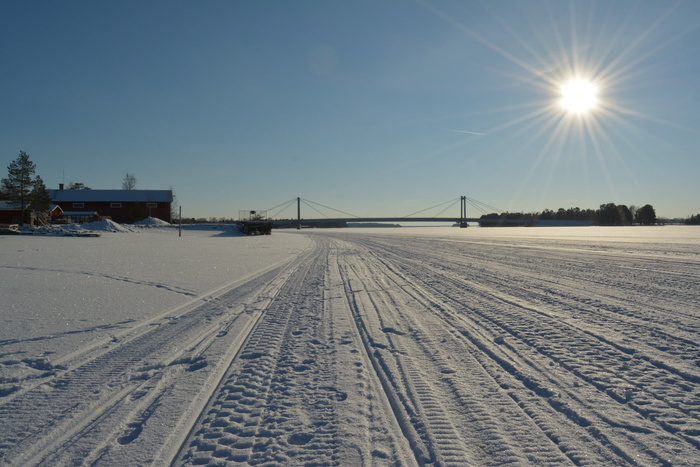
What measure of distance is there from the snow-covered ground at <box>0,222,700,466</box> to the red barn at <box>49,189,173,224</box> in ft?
226

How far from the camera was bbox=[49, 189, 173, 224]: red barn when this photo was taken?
69750 millimetres

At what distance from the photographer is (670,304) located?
680 centimetres

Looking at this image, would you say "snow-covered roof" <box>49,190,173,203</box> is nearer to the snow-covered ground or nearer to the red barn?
the red barn

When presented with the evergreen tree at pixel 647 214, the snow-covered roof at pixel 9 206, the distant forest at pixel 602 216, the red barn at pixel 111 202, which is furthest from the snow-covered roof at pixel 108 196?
the evergreen tree at pixel 647 214

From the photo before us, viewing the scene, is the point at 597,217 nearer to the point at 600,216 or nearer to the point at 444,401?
the point at 600,216

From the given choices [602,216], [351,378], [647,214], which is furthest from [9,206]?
[647,214]

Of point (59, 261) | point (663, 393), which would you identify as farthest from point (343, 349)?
point (59, 261)

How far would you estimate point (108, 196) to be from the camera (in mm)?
70938

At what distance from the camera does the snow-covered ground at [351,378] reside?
2678mm

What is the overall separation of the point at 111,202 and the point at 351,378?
7717cm

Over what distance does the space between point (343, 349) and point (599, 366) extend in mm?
2454

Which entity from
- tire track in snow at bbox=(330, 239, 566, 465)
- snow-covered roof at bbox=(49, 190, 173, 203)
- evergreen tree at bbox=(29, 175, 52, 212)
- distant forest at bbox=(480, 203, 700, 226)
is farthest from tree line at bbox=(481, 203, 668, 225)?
tire track in snow at bbox=(330, 239, 566, 465)

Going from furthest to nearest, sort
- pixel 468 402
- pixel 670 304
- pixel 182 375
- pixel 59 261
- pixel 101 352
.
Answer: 1. pixel 59 261
2. pixel 670 304
3. pixel 101 352
4. pixel 182 375
5. pixel 468 402

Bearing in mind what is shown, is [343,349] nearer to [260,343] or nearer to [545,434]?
[260,343]
